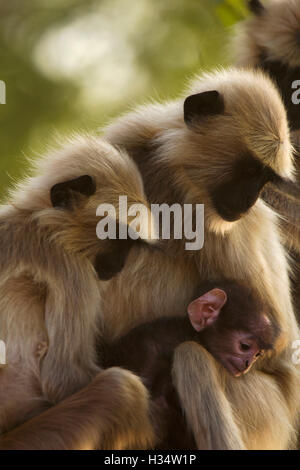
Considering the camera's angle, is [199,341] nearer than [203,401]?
No

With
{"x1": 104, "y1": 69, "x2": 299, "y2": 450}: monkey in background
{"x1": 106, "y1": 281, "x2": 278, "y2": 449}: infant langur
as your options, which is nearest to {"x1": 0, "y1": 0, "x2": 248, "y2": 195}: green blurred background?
{"x1": 104, "y1": 69, "x2": 299, "y2": 450}: monkey in background

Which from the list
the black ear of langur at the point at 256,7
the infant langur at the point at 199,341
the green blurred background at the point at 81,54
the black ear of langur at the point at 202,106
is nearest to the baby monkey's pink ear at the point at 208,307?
the infant langur at the point at 199,341

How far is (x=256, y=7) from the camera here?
4477 mm

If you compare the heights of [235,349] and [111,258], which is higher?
[111,258]

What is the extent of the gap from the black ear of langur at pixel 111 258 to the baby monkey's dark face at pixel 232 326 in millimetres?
322

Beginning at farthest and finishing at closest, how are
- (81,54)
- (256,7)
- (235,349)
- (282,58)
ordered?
(81,54) < (256,7) < (282,58) < (235,349)

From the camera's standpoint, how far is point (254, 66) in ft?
14.2

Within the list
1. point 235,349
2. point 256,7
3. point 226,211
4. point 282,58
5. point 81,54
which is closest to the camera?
point 235,349

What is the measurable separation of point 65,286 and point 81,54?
148 inches

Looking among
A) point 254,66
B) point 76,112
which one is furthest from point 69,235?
point 76,112

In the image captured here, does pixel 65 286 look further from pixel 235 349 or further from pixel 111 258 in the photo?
pixel 235 349

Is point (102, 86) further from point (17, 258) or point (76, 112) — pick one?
point (17, 258)

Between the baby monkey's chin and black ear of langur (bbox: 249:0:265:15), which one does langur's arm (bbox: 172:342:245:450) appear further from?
black ear of langur (bbox: 249:0:265:15)

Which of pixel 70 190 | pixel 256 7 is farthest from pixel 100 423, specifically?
pixel 256 7
